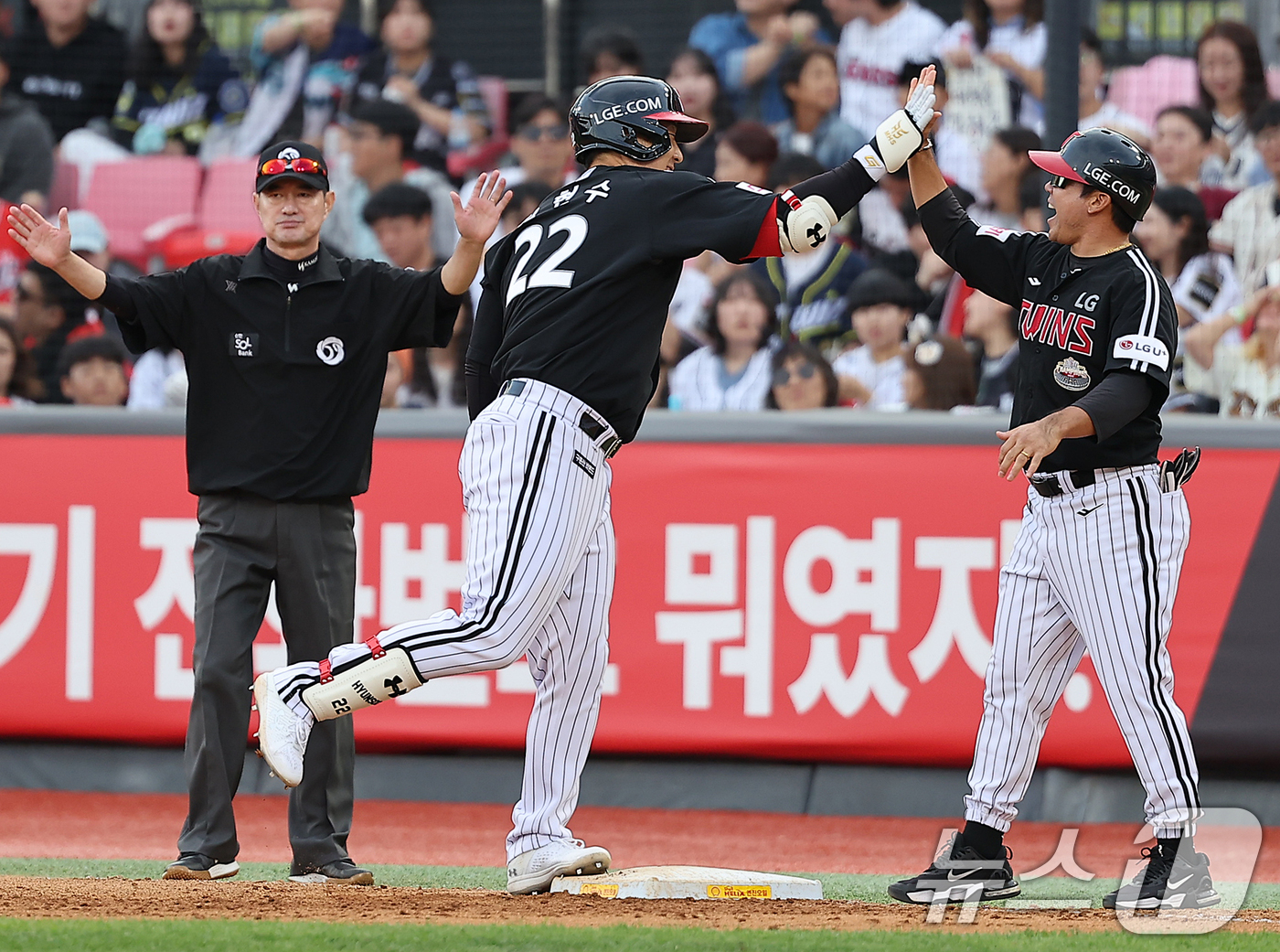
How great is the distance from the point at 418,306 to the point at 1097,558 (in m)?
2.15

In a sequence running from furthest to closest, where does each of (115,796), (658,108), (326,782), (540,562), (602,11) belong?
(602,11) < (115,796) < (326,782) < (658,108) < (540,562)

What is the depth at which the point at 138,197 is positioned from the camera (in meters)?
9.02

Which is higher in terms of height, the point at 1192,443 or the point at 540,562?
the point at 1192,443

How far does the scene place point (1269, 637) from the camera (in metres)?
6.41

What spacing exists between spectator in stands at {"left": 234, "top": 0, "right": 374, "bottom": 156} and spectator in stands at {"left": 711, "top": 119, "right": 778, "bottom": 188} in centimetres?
253

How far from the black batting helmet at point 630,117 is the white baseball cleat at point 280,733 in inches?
65.6

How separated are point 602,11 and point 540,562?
18.2ft

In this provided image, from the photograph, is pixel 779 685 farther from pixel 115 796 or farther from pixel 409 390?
pixel 115 796

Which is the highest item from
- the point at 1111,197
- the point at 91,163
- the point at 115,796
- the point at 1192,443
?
the point at 91,163

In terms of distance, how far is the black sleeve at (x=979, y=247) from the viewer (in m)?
4.62

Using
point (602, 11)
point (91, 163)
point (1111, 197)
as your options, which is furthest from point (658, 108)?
point (91, 163)

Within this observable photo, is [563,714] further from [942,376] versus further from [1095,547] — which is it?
[942,376]

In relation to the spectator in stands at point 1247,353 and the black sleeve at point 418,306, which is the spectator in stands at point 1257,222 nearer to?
→ the spectator in stands at point 1247,353

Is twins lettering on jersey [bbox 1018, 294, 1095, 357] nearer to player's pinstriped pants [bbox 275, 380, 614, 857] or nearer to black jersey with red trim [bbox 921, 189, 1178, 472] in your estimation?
black jersey with red trim [bbox 921, 189, 1178, 472]
